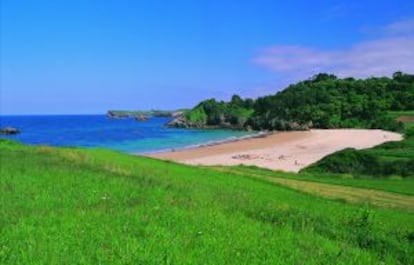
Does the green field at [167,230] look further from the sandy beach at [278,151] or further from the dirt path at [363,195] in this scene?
the sandy beach at [278,151]

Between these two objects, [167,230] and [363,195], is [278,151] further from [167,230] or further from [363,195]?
[167,230]

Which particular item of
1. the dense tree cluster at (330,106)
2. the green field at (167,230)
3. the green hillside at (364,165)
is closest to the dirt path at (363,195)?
the green field at (167,230)

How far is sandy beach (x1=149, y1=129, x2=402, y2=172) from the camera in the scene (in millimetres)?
66562

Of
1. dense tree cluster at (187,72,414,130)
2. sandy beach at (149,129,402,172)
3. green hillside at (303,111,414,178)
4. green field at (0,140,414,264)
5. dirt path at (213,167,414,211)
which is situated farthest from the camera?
dense tree cluster at (187,72,414,130)

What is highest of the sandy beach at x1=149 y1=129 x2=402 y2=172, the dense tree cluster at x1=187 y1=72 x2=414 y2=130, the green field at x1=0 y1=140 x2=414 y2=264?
the dense tree cluster at x1=187 y1=72 x2=414 y2=130

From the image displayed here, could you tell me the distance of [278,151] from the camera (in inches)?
3278

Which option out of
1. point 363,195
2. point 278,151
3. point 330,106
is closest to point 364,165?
point 363,195

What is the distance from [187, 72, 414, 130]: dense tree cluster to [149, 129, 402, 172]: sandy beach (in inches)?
879

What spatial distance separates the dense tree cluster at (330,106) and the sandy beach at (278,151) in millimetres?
22317

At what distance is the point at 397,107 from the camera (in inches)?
5487

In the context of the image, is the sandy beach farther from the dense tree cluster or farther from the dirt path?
the dirt path

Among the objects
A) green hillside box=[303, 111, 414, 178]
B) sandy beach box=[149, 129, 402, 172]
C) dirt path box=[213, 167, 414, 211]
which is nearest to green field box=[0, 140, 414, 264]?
Answer: dirt path box=[213, 167, 414, 211]

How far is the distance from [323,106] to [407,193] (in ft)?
390

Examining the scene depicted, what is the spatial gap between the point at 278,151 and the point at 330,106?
6540 centimetres
